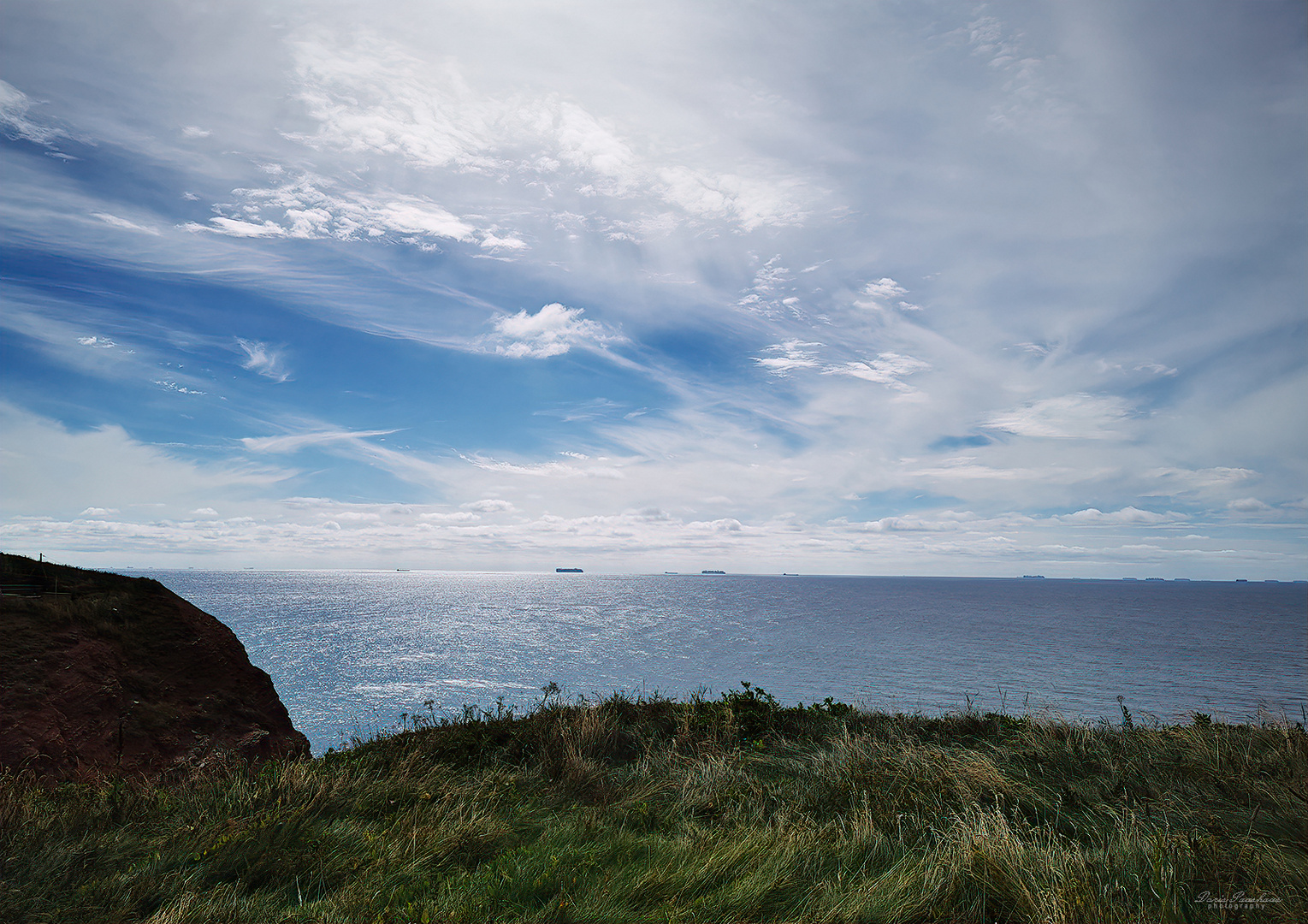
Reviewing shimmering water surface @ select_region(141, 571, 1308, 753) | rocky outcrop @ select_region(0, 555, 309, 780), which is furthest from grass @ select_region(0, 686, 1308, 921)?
shimmering water surface @ select_region(141, 571, 1308, 753)

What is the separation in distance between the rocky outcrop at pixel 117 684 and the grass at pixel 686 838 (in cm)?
121

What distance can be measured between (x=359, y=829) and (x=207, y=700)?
5.86 m

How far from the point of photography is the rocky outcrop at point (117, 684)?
Result: 7137mm

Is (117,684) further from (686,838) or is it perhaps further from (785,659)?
(785,659)

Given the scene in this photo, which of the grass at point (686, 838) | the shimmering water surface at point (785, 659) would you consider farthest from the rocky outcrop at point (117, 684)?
the shimmering water surface at point (785, 659)

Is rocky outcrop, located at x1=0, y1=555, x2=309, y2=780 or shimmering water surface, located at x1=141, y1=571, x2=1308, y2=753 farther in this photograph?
shimmering water surface, located at x1=141, y1=571, x2=1308, y2=753

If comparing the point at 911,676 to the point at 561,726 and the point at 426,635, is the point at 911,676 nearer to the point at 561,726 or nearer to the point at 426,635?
the point at 561,726

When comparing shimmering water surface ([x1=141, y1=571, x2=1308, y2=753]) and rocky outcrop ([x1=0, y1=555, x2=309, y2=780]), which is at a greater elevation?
rocky outcrop ([x1=0, y1=555, x2=309, y2=780])

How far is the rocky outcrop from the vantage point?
7.14m

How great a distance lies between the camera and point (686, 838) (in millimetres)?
5133

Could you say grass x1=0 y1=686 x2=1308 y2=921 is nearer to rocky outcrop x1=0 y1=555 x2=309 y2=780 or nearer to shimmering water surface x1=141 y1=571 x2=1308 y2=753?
rocky outcrop x1=0 y1=555 x2=309 y2=780

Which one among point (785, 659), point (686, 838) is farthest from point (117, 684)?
point (785, 659)

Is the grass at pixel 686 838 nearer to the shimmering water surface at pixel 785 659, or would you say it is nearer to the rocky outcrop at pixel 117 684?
the rocky outcrop at pixel 117 684

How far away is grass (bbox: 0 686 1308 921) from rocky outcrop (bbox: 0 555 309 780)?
3.97 feet
